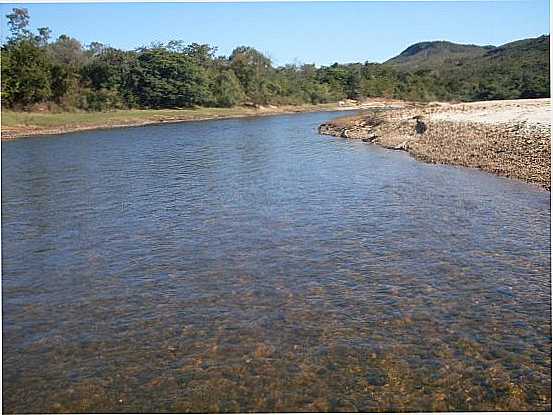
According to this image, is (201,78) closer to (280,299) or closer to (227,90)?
(227,90)

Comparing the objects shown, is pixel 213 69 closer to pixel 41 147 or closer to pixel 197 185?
pixel 41 147

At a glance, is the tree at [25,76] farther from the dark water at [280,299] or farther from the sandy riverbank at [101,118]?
the dark water at [280,299]

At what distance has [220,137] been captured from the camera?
3794 cm

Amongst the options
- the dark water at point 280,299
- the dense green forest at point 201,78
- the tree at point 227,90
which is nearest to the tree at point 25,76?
the dense green forest at point 201,78

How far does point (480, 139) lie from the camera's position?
79.0ft

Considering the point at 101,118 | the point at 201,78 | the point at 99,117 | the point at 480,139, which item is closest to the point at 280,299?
the point at 480,139

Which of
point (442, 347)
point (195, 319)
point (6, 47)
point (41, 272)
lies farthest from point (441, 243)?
point (6, 47)

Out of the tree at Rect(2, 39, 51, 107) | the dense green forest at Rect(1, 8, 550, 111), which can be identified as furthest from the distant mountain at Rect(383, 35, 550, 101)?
the tree at Rect(2, 39, 51, 107)

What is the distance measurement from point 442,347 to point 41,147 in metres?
29.6

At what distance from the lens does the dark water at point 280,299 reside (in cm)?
571

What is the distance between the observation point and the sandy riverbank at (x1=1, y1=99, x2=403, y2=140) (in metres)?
43.1

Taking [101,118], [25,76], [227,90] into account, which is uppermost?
[25,76]

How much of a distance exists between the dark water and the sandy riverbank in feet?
97.0

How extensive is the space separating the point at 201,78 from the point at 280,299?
231 feet
